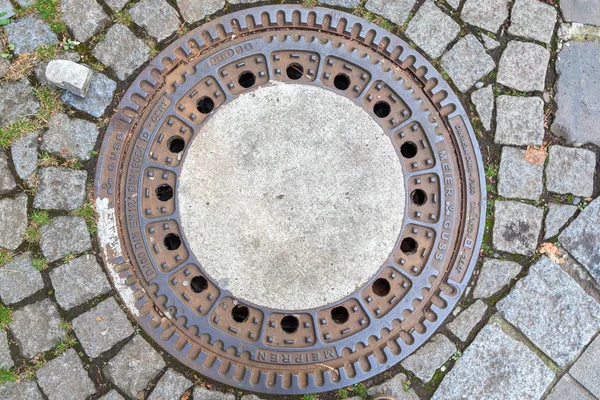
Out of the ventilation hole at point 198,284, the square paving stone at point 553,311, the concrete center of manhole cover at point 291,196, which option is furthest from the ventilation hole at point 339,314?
the square paving stone at point 553,311

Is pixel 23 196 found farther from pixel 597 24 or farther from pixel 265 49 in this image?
pixel 597 24

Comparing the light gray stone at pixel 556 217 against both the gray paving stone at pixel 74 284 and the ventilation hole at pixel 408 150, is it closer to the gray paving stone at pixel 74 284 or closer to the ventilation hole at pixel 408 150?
the ventilation hole at pixel 408 150

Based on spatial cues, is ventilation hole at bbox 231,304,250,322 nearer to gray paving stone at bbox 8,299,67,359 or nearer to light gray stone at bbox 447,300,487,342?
gray paving stone at bbox 8,299,67,359

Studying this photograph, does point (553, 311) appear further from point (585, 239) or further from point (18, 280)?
point (18, 280)

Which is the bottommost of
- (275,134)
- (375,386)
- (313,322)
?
(375,386)

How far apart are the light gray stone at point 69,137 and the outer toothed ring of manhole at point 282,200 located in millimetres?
112

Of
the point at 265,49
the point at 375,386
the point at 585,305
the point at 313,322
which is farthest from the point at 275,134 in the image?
the point at 585,305

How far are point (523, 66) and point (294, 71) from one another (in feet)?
4.73

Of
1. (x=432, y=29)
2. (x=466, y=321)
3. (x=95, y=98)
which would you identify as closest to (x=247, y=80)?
(x=95, y=98)

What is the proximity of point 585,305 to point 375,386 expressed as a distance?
1.39 m

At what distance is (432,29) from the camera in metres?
3.02

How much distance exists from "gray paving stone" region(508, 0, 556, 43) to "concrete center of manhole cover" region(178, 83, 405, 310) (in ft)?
3.76

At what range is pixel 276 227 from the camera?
2.85m

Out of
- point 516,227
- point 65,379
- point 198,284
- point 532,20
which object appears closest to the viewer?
point 65,379
